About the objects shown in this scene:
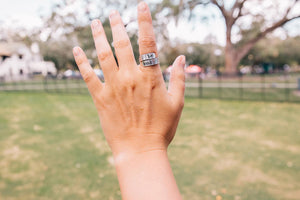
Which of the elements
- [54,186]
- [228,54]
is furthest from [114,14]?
[228,54]

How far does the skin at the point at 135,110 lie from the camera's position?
1.03 m

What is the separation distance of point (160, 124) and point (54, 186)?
3.53 meters

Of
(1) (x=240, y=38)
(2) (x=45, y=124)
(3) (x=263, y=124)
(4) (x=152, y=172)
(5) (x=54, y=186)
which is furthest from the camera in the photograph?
(1) (x=240, y=38)

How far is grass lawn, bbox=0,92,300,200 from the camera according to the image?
3730mm

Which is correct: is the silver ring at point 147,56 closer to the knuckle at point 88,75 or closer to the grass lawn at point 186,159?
the knuckle at point 88,75

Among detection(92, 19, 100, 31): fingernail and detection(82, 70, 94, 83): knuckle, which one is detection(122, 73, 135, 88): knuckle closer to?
detection(82, 70, 94, 83): knuckle

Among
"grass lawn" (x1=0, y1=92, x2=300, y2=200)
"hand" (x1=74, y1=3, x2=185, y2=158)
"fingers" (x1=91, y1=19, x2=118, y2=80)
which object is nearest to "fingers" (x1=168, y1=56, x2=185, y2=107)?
"hand" (x1=74, y1=3, x2=185, y2=158)

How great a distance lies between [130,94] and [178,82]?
33cm

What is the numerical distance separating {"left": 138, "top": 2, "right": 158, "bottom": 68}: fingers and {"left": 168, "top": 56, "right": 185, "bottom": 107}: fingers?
28 centimetres

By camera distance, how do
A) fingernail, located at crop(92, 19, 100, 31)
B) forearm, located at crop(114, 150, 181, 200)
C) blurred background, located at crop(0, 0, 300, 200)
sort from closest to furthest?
forearm, located at crop(114, 150, 181, 200), fingernail, located at crop(92, 19, 100, 31), blurred background, located at crop(0, 0, 300, 200)

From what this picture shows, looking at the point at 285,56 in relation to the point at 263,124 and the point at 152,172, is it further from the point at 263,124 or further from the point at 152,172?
the point at 152,172

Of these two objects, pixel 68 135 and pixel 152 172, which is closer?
pixel 152 172

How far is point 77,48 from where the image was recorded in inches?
45.7

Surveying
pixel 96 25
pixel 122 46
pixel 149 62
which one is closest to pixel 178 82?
pixel 149 62
